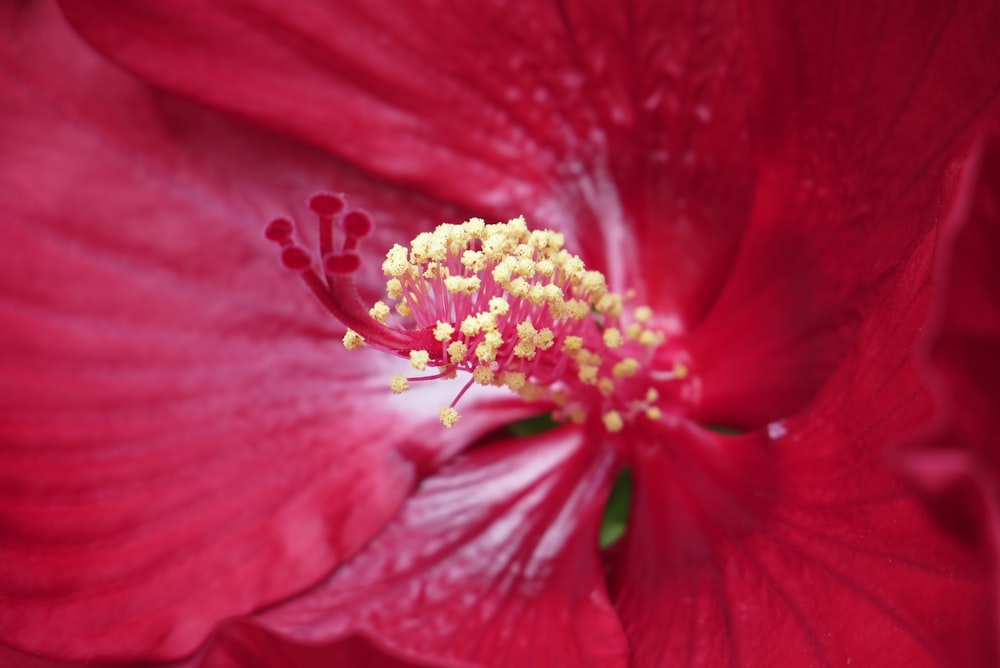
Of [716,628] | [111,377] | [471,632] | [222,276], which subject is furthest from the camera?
[222,276]

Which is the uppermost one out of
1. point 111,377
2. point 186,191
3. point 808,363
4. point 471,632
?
point 186,191

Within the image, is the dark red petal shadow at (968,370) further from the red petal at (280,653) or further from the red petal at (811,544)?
the red petal at (280,653)

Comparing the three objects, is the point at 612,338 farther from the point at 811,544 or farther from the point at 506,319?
the point at 811,544

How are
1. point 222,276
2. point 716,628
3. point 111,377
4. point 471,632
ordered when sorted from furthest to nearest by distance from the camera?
point 222,276 → point 111,377 → point 471,632 → point 716,628

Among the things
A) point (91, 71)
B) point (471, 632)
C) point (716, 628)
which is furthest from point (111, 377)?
point (716, 628)

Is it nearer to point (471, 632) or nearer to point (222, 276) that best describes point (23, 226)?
point (222, 276)

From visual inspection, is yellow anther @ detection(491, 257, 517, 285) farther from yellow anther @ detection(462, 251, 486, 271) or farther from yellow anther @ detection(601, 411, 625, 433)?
yellow anther @ detection(601, 411, 625, 433)
